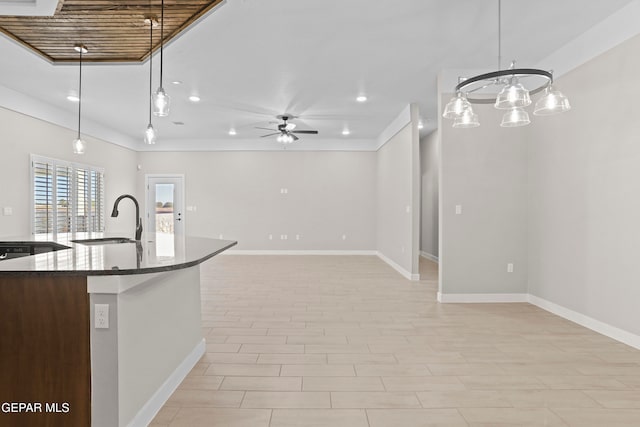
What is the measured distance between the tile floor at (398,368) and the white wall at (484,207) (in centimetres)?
40

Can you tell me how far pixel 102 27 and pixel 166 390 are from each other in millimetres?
3486

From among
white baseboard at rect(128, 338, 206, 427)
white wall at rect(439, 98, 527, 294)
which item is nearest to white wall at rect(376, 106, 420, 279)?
white wall at rect(439, 98, 527, 294)

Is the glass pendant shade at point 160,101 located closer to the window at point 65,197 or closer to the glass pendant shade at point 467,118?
the glass pendant shade at point 467,118

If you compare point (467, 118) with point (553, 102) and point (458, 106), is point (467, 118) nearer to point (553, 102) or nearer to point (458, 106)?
point (458, 106)

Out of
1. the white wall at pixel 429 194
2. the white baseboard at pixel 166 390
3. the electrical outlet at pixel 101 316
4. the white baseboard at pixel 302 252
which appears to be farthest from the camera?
the white baseboard at pixel 302 252

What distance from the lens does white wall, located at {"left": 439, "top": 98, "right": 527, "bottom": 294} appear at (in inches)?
182

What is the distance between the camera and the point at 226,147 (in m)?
9.24

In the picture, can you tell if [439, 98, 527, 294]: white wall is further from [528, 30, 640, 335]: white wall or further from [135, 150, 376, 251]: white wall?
[135, 150, 376, 251]: white wall

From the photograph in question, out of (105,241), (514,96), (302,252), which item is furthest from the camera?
(302,252)

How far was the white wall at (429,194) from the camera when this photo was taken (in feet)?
27.0

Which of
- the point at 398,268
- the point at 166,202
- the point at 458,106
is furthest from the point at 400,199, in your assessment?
the point at 166,202

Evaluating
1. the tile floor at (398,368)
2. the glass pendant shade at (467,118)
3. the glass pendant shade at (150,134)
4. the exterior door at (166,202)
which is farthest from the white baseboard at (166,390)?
the exterior door at (166,202)

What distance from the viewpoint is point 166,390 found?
7.41 feet

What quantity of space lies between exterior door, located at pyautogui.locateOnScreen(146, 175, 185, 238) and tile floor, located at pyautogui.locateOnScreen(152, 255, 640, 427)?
527 centimetres
